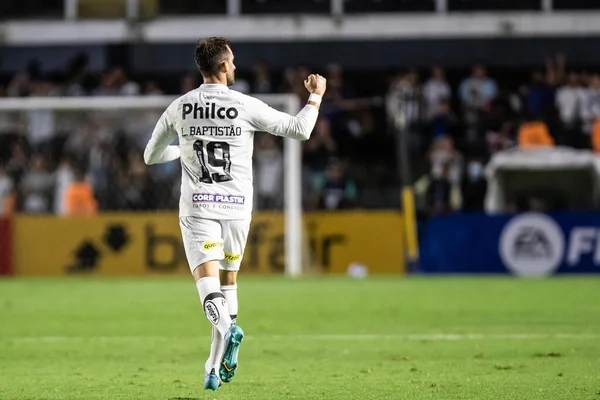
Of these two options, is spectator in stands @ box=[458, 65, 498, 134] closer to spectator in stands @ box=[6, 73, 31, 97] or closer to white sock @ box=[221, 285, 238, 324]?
spectator in stands @ box=[6, 73, 31, 97]

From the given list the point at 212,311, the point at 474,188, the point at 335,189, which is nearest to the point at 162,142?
the point at 212,311

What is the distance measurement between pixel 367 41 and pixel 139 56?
511 centimetres

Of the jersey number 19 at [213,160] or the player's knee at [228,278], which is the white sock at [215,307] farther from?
the jersey number 19 at [213,160]

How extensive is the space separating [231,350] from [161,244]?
15.9 metres

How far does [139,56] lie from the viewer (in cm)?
3100

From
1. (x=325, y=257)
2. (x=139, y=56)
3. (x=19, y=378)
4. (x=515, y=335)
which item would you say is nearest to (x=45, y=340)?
(x=19, y=378)

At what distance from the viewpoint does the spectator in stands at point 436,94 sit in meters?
27.4

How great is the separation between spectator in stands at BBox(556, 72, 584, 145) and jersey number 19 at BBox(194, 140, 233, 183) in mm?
18507

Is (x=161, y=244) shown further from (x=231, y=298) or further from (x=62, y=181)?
(x=231, y=298)

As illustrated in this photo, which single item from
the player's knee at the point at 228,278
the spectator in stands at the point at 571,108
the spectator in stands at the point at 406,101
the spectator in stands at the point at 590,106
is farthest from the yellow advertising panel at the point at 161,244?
the player's knee at the point at 228,278

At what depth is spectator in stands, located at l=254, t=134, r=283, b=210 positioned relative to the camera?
24047mm

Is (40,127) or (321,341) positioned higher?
(40,127)

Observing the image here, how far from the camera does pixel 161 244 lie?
945 inches

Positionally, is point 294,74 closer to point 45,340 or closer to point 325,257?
point 325,257
